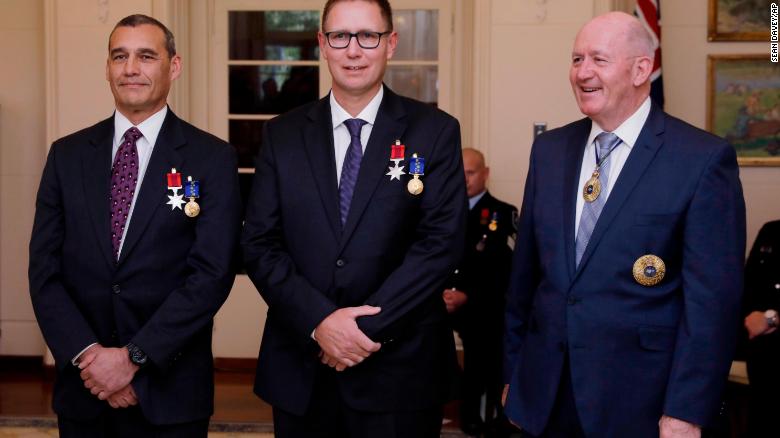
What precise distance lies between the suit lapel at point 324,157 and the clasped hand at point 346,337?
0.24 m

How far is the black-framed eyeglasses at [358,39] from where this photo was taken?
2715mm

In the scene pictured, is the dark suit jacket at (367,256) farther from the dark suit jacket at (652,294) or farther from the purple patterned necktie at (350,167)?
the dark suit jacket at (652,294)

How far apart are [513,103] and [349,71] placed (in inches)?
121

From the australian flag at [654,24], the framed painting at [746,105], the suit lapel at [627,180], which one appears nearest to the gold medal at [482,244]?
the australian flag at [654,24]

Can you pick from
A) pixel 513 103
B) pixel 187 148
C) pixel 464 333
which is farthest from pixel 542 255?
pixel 513 103

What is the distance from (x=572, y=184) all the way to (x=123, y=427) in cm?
140

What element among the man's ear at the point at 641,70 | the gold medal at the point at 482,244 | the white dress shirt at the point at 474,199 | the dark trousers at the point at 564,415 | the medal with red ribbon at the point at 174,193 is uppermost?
the man's ear at the point at 641,70

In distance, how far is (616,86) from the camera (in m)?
2.51

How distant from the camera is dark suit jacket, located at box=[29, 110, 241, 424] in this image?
2713mm

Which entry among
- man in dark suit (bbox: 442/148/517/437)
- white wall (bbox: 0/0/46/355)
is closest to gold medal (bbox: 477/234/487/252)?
man in dark suit (bbox: 442/148/517/437)

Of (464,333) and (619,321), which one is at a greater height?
(619,321)

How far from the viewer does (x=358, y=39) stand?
8.91ft

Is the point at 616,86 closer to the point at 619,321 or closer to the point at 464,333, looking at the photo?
the point at 619,321

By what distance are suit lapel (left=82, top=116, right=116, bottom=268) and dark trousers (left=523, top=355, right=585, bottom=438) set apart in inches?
49.6
